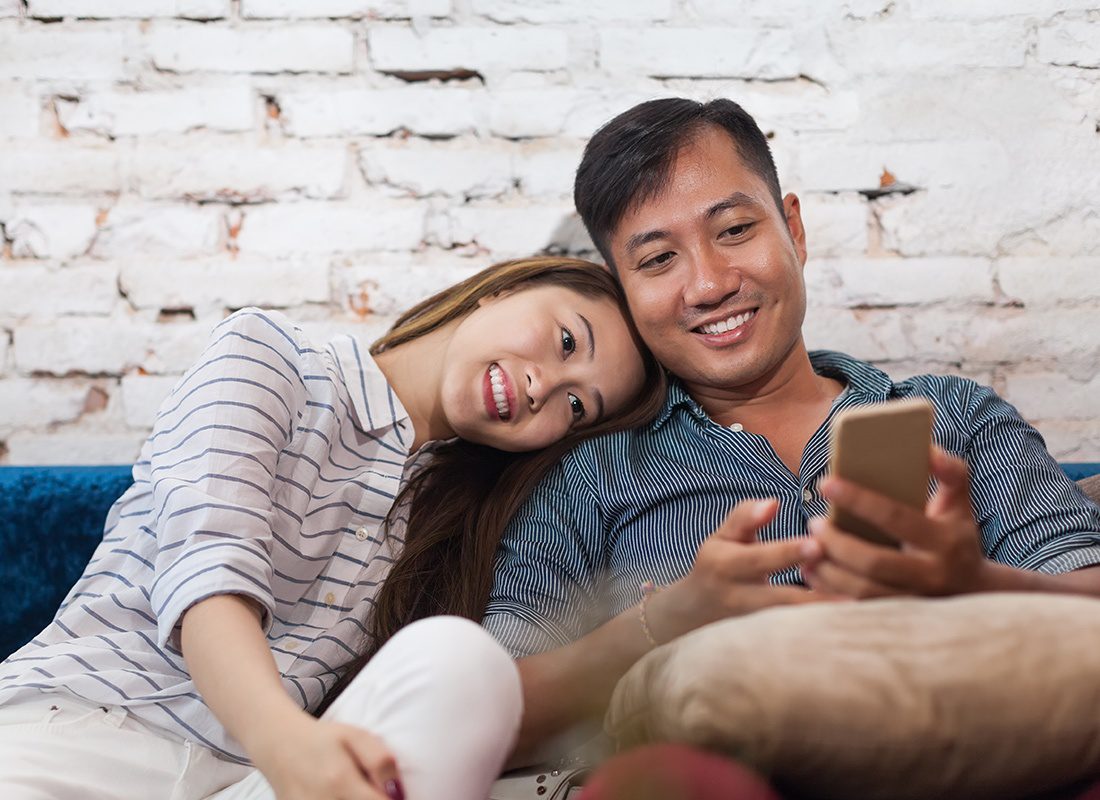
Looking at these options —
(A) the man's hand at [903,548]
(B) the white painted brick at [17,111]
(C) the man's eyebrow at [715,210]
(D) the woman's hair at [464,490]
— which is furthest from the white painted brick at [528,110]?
(A) the man's hand at [903,548]

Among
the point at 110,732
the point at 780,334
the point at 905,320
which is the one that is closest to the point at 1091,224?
the point at 905,320

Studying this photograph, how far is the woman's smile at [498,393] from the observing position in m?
1.26

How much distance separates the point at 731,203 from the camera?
1.25 m

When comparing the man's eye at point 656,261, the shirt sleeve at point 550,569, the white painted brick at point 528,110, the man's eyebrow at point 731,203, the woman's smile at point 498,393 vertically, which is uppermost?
the white painted brick at point 528,110

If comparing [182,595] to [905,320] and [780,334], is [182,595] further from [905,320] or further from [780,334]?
[905,320]

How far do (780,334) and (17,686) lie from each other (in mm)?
943

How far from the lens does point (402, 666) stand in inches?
28.3

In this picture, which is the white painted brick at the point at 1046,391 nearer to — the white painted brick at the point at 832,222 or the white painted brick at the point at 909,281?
the white painted brick at the point at 909,281

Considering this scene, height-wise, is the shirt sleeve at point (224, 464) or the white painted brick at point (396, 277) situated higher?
the white painted brick at point (396, 277)

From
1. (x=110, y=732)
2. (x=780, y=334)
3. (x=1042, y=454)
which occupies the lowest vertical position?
(x=110, y=732)

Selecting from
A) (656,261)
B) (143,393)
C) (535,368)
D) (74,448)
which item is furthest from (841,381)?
(74,448)

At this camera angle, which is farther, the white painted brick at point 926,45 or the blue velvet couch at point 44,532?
the white painted brick at point 926,45

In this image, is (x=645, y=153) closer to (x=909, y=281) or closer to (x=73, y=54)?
(x=909, y=281)

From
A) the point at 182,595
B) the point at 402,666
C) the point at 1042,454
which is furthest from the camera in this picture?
the point at 1042,454
